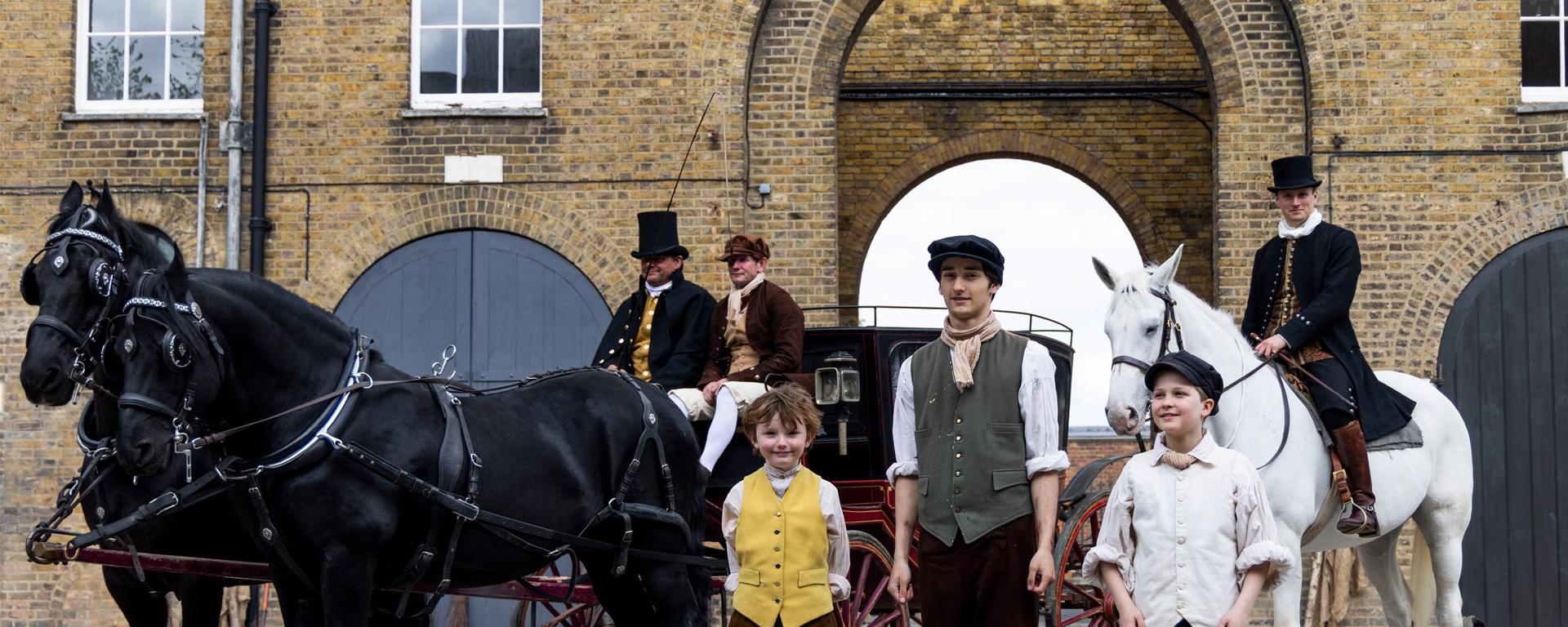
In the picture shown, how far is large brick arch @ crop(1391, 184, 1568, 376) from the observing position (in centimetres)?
1205

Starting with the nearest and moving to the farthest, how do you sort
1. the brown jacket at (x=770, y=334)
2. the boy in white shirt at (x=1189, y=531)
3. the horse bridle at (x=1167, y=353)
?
1. the boy in white shirt at (x=1189, y=531)
2. the horse bridle at (x=1167, y=353)
3. the brown jacket at (x=770, y=334)

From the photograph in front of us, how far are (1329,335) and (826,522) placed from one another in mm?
3133

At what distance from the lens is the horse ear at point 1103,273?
7184mm

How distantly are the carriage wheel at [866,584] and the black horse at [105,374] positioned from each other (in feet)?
8.97

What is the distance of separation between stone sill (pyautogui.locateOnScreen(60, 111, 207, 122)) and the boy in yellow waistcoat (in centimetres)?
824

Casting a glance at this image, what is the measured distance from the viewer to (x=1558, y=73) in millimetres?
12523

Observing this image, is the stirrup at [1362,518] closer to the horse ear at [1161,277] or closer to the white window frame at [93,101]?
the horse ear at [1161,277]

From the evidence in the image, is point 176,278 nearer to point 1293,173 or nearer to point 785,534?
point 785,534

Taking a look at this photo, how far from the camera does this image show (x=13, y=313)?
1245 cm

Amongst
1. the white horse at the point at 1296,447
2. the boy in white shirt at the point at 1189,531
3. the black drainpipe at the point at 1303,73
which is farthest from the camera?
the black drainpipe at the point at 1303,73

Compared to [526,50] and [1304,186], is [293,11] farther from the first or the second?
[1304,186]

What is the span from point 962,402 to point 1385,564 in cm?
433

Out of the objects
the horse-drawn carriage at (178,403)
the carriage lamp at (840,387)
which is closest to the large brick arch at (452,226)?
the carriage lamp at (840,387)

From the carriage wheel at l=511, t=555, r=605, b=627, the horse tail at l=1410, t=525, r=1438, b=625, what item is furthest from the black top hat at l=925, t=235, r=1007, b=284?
the horse tail at l=1410, t=525, r=1438, b=625
